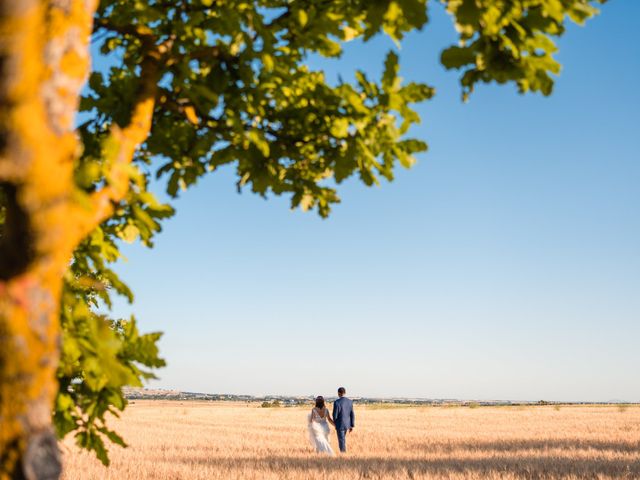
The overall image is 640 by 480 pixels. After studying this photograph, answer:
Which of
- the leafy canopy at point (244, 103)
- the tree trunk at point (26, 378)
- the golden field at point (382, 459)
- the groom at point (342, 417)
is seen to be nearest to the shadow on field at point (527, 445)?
the golden field at point (382, 459)

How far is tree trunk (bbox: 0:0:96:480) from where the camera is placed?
2422 mm

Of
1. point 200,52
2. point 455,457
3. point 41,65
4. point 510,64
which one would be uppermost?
point 200,52

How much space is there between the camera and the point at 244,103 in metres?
4.25

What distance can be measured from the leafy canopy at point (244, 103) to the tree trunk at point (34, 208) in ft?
1.33

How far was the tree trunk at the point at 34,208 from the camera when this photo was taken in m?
2.42

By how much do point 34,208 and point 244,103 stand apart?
2076 mm

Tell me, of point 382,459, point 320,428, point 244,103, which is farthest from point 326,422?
point 244,103

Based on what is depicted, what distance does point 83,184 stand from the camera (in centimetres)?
296

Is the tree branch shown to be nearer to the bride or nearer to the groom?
the bride

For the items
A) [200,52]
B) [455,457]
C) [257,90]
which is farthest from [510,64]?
[455,457]

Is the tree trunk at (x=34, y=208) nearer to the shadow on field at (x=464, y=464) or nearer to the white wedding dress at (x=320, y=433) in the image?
the shadow on field at (x=464, y=464)

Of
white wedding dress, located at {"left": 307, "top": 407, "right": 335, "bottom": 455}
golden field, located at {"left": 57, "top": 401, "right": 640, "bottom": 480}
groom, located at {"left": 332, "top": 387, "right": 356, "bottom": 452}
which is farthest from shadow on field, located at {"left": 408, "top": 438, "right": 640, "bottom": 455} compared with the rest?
white wedding dress, located at {"left": 307, "top": 407, "right": 335, "bottom": 455}

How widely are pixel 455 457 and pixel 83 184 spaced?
44.8 ft

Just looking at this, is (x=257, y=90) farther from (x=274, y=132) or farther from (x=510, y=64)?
(x=510, y=64)
